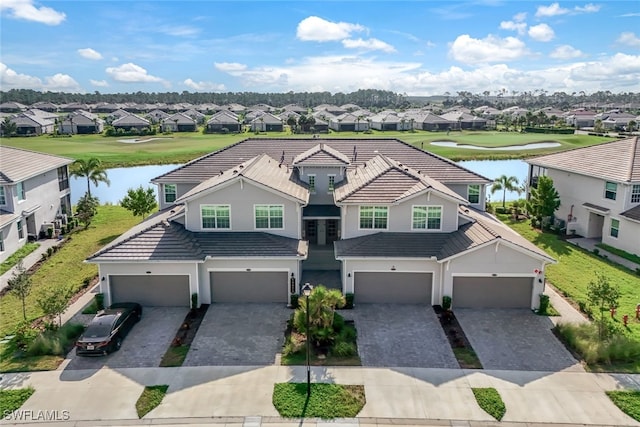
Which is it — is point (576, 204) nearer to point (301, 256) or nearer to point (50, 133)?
point (301, 256)

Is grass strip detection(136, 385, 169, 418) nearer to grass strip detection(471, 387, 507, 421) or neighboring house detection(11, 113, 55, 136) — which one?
grass strip detection(471, 387, 507, 421)

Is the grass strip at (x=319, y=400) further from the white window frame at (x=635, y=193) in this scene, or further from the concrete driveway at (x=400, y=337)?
the white window frame at (x=635, y=193)

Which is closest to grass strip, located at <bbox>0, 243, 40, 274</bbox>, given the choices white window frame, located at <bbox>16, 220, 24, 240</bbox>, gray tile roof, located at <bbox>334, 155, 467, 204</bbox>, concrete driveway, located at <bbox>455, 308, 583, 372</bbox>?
white window frame, located at <bbox>16, 220, 24, 240</bbox>

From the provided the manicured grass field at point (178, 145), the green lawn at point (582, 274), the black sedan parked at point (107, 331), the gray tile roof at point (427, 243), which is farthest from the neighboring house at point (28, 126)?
the green lawn at point (582, 274)

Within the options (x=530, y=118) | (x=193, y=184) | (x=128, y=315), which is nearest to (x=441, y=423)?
(x=128, y=315)

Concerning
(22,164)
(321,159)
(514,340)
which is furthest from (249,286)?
(22,164)

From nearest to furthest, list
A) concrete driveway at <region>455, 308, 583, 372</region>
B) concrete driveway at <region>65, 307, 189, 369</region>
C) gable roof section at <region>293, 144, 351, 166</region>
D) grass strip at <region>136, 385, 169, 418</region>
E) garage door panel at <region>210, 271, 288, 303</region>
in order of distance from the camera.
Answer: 1. grass strip at <region>136, 385, 169, 418</region>
2. concrete driveway at <region>65, 307, 189, 369</region>
3. concrete driveway at <region>455, 308, 583, 372</region>
4. garage door panel at <region>210, 271, 288, 303</region>
5. gable roof section at <region>293, 144, 351, 166</region>

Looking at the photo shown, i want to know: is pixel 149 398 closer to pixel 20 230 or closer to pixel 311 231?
pixel 311 231
